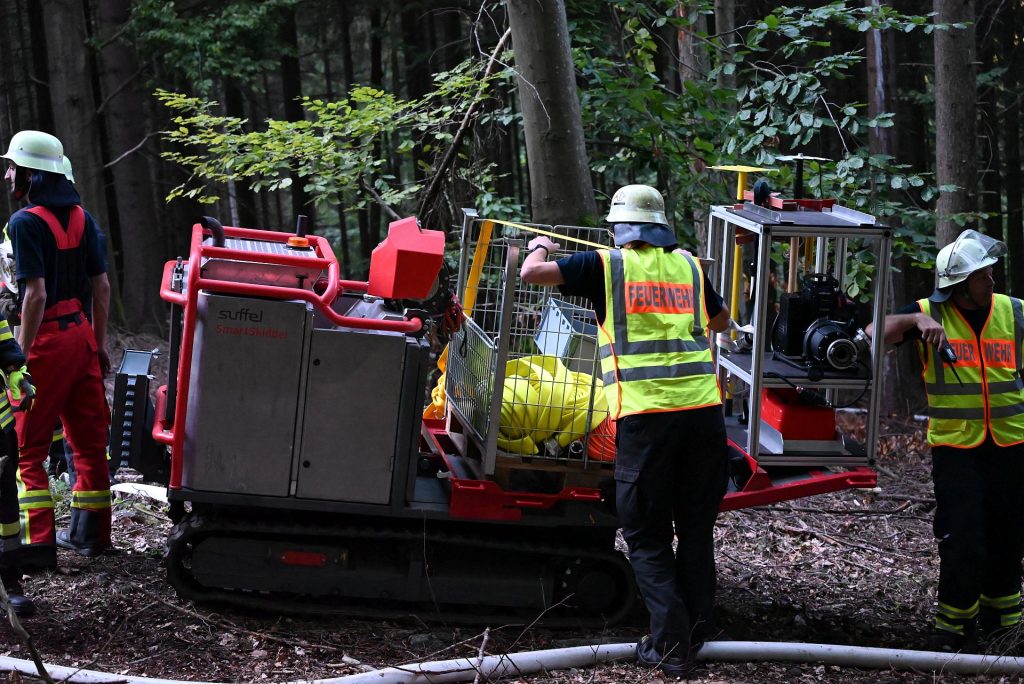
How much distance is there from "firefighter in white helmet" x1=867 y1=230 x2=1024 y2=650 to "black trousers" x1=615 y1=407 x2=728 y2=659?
131 centimetres

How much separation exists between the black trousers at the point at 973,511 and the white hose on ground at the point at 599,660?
0.45 m

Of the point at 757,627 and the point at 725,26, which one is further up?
the point at 725,26

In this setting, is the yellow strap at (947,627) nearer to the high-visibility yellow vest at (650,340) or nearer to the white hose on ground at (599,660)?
the white hose on ground at (599,660)

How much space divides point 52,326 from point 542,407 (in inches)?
107

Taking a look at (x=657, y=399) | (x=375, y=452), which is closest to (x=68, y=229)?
(x=375, y=452)

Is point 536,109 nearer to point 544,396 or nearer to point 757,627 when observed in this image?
point 544,396

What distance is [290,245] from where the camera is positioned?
5.72 m

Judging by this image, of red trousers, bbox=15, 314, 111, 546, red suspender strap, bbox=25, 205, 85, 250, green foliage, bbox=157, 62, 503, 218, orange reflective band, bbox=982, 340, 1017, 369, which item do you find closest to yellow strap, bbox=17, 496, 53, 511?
red trousers, bbox=15, 314, 111, 546

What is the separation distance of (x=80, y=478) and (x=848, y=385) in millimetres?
4353

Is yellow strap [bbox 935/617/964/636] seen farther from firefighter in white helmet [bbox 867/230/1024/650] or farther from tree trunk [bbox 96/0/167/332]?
tree trunk [bbox 96/0/167/332]

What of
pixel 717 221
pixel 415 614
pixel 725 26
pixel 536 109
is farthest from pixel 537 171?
pixel 725 26

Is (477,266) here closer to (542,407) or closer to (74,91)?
(542,407)

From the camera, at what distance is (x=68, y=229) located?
5.64 m

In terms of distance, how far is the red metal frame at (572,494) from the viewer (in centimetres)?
517
